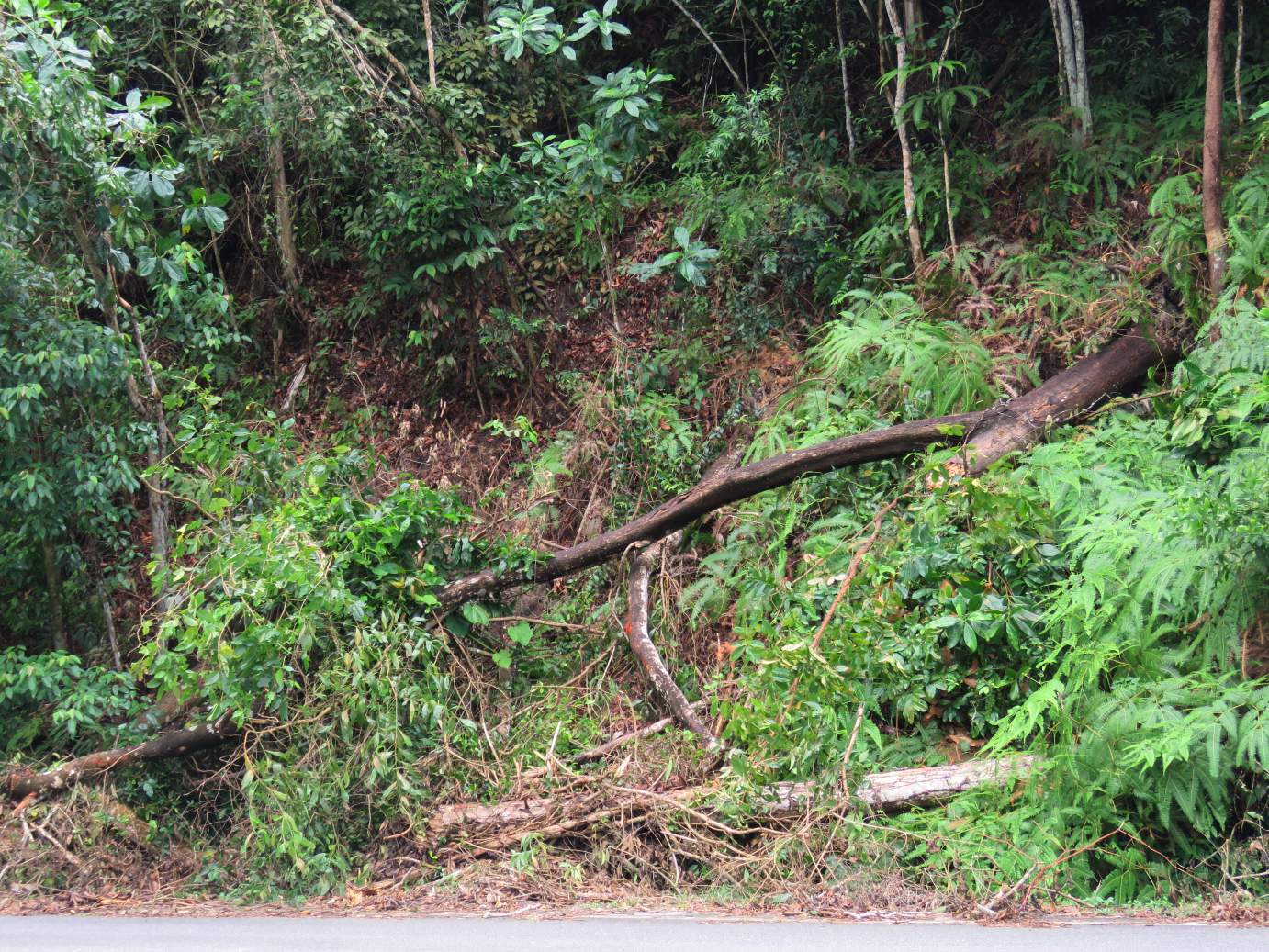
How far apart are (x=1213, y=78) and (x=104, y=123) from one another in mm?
6767

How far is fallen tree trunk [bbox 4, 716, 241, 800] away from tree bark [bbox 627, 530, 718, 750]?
2.43m

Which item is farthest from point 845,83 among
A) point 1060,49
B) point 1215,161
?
point 1215,161

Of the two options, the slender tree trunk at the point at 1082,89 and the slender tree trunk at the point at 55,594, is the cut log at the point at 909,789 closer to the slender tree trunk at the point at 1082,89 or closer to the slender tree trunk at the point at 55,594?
the slender tree trunk at the point at 55,594

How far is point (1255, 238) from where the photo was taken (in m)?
5.52

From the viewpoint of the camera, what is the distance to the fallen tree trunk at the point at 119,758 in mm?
5078

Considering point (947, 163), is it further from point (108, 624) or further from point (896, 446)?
point (108, 624)

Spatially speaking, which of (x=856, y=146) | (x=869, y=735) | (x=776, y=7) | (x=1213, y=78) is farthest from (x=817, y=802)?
(x=776, y=7)

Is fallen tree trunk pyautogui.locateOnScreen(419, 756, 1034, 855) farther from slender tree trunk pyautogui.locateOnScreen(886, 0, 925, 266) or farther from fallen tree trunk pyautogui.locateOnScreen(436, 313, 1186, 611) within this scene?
slender tree trunk pyautogui.locateOnScreen(886, 0, 925, 266)

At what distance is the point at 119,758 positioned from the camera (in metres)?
5.12

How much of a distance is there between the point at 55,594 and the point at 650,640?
4.26 meters

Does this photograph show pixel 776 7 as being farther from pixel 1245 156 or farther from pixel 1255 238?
pixel 1255 238

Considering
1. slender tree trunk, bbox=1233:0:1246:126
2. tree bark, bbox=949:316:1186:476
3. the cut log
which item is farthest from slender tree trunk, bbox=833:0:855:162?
the cut log

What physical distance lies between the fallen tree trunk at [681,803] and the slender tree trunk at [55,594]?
3.60 metres

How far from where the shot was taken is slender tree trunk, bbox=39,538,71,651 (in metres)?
6.12
